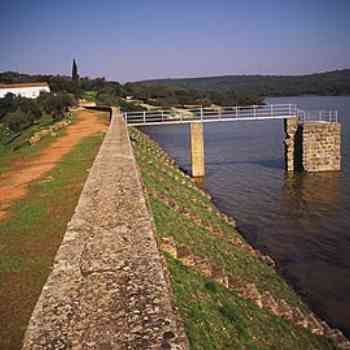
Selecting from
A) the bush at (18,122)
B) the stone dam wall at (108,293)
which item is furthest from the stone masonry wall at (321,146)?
the bush at (18,122)

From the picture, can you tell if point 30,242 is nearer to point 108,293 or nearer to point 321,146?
point 108,293

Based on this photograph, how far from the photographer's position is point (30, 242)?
780cm

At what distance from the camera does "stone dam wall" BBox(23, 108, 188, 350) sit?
3.50 meters

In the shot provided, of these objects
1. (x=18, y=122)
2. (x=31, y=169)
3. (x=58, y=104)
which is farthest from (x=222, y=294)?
(x=58, y=104)

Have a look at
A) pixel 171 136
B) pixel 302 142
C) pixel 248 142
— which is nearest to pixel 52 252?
pixel 302 142

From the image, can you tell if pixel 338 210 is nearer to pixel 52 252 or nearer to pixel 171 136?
pixel 52 252

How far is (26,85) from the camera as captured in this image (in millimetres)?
75375

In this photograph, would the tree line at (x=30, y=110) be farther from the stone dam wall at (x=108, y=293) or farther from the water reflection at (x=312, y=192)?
the stone dam wall at (x=108, y=293)

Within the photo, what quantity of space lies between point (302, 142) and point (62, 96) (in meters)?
33.6

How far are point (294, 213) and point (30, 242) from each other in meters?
13.4

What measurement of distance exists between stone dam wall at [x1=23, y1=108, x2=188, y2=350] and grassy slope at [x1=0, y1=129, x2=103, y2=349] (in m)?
0.87

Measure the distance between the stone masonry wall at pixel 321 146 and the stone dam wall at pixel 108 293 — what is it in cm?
2238

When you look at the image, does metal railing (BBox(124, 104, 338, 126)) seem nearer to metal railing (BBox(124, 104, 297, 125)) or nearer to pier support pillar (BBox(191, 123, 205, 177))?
metal railing (BBox(124, 104, 297, 125))

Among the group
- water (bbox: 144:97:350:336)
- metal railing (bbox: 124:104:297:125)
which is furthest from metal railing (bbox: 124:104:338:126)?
water (bbox: 144:97:350:336)
